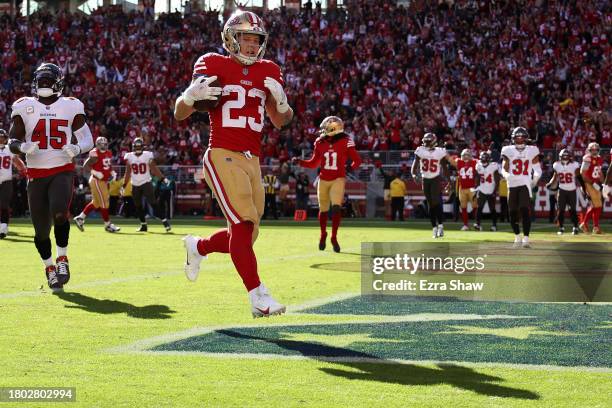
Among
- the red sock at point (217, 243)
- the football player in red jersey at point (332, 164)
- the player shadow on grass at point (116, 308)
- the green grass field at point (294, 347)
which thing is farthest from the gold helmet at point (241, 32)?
the football player in red jersey at point (332, 164)

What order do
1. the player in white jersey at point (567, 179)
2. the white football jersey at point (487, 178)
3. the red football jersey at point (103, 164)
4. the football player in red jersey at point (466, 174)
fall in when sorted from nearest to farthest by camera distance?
1. the red football jersey at point (103, 164)
2. the player in white jersey at point (567, 179)
3. the white football jersey at point (487, 178)
4. the football player in red jersey at point (466, 174)

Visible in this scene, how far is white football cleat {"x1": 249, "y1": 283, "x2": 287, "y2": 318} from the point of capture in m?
6.69

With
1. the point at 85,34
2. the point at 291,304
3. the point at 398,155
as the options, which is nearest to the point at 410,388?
the point at 291,304

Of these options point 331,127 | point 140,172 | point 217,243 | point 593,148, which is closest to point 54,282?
point 217,243

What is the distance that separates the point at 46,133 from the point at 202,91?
3353 millimetres

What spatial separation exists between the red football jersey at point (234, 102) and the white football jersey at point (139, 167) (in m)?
14.8

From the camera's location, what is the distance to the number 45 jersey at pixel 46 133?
966cm

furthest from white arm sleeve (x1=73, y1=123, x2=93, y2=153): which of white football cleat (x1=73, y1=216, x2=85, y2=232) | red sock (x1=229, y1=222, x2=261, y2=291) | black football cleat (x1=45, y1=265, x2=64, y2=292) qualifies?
white football cleat (x1=73, y1=216, x2=85, y2=232)

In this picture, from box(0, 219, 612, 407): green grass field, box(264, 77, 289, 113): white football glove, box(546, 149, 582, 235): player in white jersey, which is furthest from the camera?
box(546, 149, 582, 235): player in white jersey

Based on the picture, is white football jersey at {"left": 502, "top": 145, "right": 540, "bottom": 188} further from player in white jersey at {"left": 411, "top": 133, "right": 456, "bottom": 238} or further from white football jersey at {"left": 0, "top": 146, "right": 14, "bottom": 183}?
white football jersey at {"left": 0, "top": 146, "right": 14, "bottom": 183}

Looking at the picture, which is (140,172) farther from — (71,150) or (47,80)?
(71,150)

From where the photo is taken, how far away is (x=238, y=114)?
7207 mm

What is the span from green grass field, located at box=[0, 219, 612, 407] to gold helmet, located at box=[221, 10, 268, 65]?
6.24 feet

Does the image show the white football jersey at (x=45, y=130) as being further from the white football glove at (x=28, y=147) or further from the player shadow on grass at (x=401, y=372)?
the player shadow on grass at (x=401, y=372)
